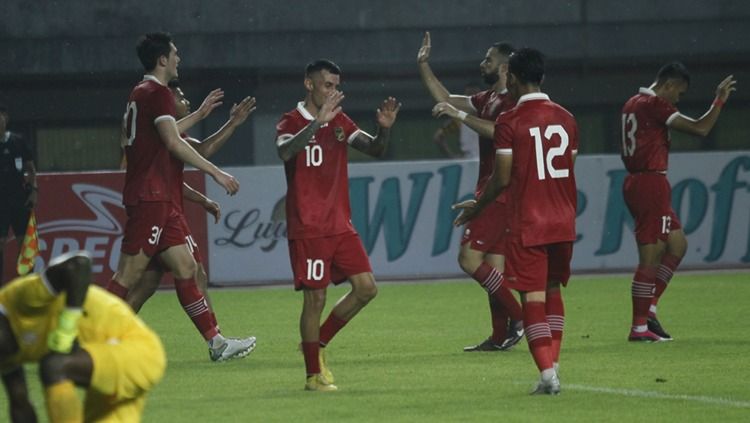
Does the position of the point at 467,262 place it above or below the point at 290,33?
below

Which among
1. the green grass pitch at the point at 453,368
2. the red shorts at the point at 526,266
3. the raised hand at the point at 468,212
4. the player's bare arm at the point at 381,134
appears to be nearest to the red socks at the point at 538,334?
the red shorts at the point at 526,266

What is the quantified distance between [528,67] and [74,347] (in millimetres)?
3819

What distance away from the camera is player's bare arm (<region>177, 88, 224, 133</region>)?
Result: 12.1m

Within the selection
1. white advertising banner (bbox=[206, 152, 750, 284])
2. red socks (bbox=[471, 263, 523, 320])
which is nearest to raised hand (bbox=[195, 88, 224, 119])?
red socks (bbox=[471, 263, 523, 320])

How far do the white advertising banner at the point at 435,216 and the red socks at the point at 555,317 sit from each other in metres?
10.4


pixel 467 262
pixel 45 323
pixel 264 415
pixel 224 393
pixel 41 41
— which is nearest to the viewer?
pixel 45 323

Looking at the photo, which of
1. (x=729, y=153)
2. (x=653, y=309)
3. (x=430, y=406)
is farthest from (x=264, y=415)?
(x=729, y=153)

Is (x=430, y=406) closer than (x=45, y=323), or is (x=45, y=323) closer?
(x=45, y=323)

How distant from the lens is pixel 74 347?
7105 millimetres

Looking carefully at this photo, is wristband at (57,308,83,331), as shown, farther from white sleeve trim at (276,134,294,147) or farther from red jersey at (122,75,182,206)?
red jersey at (122,75,182,206)

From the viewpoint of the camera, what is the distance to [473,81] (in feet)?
96.6

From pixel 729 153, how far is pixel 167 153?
36.1 feet

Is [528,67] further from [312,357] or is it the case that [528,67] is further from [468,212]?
[312,357]

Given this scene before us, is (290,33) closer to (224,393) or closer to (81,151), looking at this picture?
(81,151)
